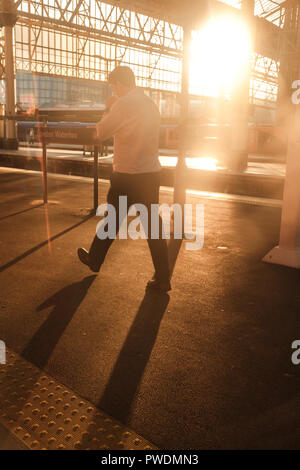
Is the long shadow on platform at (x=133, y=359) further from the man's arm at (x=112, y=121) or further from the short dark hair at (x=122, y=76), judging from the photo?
the short dark hair at (x=122, y=76)

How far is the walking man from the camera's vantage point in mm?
3645

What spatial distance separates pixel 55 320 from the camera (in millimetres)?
3307

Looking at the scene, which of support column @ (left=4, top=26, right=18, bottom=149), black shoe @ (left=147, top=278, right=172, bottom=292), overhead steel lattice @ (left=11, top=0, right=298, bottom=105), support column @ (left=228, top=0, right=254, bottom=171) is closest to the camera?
black shoe @ (left=147, top=278, right=172, bottom=292)

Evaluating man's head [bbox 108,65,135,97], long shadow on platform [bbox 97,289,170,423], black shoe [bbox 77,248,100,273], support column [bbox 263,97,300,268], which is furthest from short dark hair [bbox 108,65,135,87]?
support column [bbox 263,97,300,268]

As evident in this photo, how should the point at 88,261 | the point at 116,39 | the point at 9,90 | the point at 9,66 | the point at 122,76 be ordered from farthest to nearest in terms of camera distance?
the point at 116,39 → the point at 9,90 → the point at 9,66 → the point at 88,261 → the point at 122,76

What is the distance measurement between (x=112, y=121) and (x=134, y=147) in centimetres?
26

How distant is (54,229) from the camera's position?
6.11 m

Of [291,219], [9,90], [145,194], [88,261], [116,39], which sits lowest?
[88,261]

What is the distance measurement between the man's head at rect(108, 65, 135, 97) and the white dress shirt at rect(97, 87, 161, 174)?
6cm

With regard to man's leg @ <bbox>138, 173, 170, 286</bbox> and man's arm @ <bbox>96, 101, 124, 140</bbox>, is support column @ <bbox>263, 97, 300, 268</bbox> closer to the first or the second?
man's leg @ <bbox>138, 173, 170, 286</bbox>

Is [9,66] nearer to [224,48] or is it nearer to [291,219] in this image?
[224,48]

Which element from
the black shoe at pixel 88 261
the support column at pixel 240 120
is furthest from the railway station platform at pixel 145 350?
the support column at pixel 240 120

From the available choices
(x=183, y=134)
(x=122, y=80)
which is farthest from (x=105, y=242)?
(x=183, y=134)

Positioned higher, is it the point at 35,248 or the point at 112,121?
the point at 112,121
